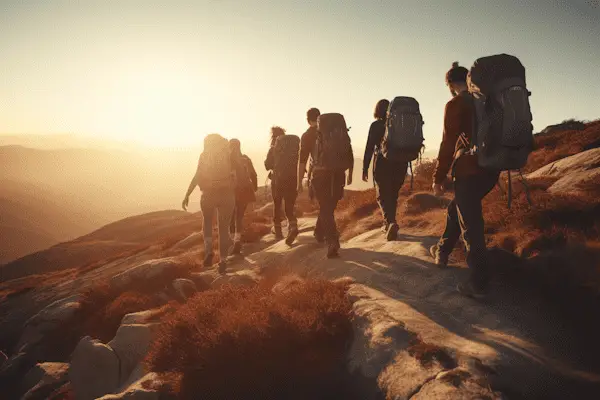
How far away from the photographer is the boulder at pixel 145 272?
10.3 meters

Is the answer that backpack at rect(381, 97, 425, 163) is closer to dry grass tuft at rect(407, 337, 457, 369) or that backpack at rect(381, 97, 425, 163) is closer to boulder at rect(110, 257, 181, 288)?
dry grass tuft at rect(407, 337, 457, 369)

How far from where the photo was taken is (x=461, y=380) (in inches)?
110

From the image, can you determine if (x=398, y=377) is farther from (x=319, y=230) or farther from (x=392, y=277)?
(x=319, y=230)

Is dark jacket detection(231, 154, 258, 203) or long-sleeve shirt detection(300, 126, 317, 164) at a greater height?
long-sleeve shirt detection(300, 126, 317, 164)

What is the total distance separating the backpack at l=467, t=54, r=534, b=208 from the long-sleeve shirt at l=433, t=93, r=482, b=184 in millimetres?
197

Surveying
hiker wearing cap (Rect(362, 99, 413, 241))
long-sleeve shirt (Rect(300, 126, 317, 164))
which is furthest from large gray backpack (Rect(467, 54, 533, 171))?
long-sleeve shirt (Rect(300, 126, 317, 164))

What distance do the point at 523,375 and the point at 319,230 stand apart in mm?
6492

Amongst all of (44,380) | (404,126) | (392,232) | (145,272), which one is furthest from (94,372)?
(404,126)

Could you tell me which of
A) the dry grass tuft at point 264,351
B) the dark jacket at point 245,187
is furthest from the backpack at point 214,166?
the dry grass tuft at point 264,351

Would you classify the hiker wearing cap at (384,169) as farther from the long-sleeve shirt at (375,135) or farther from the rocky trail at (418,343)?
the rocky trail at (418,343)

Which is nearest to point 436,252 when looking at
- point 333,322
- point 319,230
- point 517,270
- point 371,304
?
point 517,270

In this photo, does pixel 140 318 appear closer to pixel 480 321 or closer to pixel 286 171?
pixel 286 171

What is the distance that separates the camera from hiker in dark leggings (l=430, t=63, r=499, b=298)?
416 cm

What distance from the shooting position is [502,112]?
367cm
